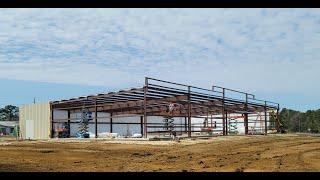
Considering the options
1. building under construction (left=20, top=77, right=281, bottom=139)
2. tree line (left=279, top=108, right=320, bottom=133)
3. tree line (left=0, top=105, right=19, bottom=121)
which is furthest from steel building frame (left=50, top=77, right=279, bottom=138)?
tree line (left=0, top=105, right=19, bottom=121)

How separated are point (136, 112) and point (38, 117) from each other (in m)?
12.3

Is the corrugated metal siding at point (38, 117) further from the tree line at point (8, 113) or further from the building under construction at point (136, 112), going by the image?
the tree line at point (8, 113)

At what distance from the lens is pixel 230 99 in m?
43.9

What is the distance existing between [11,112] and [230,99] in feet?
340

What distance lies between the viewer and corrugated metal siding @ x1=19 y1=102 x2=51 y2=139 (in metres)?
47.7

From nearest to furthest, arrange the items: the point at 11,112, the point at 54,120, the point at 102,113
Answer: the point at 54,120 → the point at 102,113 → the point at 11,112

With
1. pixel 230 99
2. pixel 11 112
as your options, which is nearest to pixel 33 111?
pixel 230 99

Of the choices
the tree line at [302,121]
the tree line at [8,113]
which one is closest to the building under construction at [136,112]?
the tree line at [302,121]

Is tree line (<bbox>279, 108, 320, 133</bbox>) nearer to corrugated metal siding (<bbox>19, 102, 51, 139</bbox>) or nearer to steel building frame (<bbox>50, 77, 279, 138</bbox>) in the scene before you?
steel building frame (<bbox>50, 77, 279, 138</bbox>)

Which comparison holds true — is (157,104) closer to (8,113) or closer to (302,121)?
(302,121)

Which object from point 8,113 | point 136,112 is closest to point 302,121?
point 136,112
